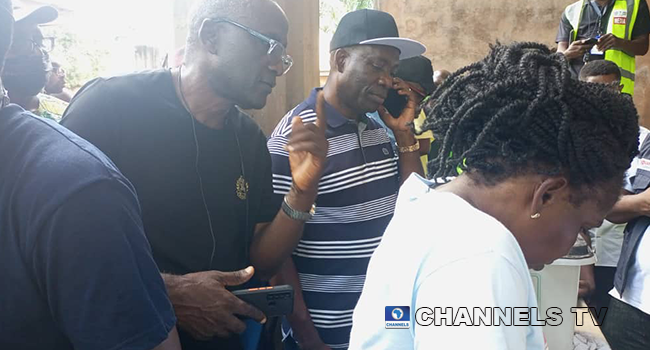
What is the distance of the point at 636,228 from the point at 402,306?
1.91 meters

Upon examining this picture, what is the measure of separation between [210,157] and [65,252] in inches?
35.3

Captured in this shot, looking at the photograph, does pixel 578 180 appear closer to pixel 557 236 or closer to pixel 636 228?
pixel 557 236

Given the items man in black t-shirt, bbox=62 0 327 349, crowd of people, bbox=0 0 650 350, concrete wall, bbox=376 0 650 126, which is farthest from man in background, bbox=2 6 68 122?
concrete wall, bbox=376 0 650 126

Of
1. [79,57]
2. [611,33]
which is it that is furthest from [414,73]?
[79,57]

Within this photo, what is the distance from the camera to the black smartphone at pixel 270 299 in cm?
170

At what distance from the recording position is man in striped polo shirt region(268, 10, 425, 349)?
210 centimetres

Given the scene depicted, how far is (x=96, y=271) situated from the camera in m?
0.95

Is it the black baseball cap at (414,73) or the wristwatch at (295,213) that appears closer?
the wristwatch at (295,213)

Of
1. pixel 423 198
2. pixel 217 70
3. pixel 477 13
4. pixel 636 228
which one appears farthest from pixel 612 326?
pixel 477 13

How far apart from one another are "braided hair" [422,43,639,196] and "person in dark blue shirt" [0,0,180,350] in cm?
73

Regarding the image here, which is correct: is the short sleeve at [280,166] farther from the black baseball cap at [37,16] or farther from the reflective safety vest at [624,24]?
the reflective safety vest at [624,24]

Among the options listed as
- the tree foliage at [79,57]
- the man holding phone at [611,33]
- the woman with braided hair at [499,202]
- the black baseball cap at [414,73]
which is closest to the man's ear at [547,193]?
the woman with braided hair at [499,202]

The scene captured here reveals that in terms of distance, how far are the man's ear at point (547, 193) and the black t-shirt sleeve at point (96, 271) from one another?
80 cm

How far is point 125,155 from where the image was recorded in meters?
1.67
